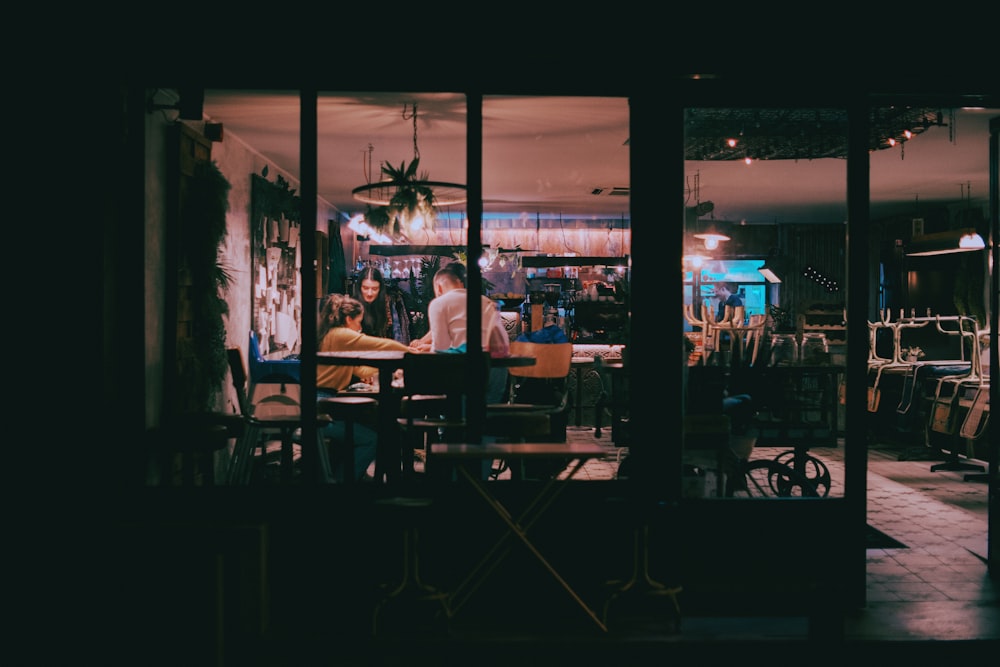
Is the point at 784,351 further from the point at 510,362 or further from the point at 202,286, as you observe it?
the point at 202,286

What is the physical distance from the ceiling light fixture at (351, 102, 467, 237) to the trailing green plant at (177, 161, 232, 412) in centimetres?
110

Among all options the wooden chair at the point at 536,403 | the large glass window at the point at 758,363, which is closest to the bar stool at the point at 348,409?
the wooden chair at the point at 536,403

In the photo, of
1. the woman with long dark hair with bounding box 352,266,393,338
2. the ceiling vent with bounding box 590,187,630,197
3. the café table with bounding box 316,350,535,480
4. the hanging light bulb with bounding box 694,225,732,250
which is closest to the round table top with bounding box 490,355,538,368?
the café table with bounding box 316,350,535,480

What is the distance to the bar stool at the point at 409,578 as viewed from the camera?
3.85 meters

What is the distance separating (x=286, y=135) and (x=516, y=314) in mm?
4847

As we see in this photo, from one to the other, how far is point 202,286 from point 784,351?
14.9ft

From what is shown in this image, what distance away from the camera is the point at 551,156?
900cm

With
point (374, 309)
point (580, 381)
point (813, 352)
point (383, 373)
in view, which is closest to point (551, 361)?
point (383, 373)

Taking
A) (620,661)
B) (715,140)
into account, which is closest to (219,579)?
(620,661)

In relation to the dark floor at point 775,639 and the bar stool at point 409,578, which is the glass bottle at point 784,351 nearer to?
the dark floor at point 775,639

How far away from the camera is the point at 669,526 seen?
14.6 ft

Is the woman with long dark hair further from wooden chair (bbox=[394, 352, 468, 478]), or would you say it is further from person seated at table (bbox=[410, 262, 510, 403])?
wooden chair (bbox=[394, 352, 468, 478])

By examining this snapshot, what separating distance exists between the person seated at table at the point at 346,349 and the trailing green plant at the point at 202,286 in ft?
2.73

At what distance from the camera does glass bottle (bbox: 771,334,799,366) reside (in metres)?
6.13
